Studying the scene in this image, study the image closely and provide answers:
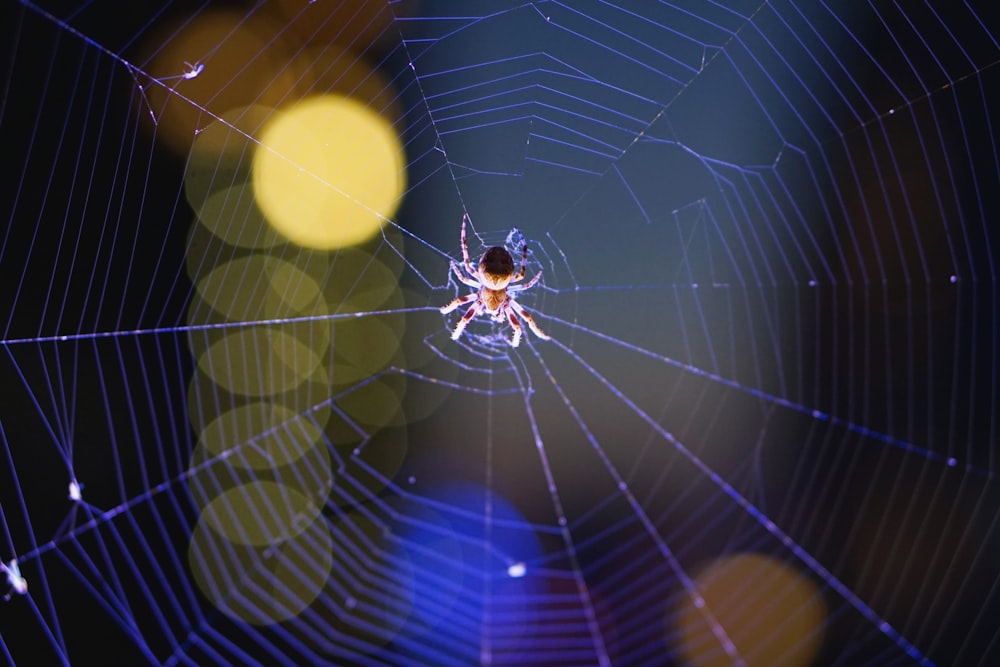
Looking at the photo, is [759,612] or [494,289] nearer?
[494,289]

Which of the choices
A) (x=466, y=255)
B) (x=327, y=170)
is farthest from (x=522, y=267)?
(x=327, y=170)

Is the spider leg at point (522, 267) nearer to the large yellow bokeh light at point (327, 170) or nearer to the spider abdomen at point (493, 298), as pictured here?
the spider abdomen at point (493, 298)

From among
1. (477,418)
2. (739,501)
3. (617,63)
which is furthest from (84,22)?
(739,501)

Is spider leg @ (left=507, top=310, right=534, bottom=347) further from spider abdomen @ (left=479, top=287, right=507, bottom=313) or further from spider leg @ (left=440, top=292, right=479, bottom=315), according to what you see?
spider leg @ (left=440, top=292, right=479, bottom=315)

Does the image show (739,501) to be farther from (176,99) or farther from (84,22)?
(84,22)

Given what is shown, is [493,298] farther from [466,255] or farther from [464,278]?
[466,255]

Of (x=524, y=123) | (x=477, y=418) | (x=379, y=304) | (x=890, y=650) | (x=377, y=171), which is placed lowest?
(x=890, y=650)

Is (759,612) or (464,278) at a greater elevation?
(464,278)
